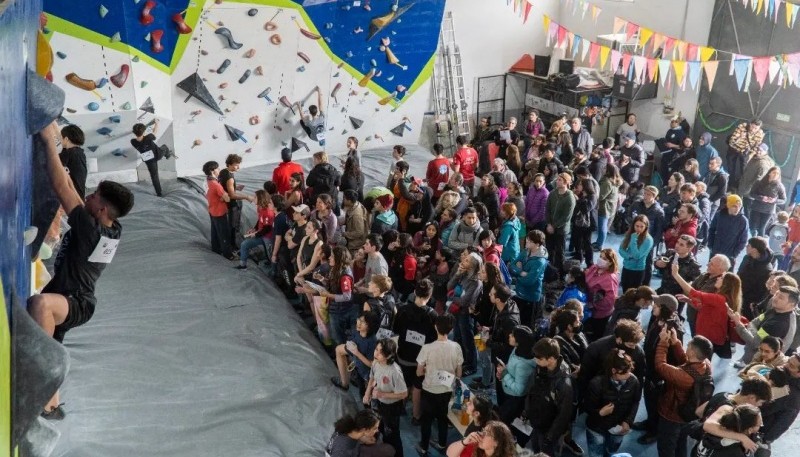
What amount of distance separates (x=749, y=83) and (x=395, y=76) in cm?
542

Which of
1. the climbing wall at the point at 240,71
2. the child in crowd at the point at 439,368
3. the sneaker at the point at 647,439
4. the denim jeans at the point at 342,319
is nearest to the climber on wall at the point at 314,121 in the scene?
the climbing wall at the point at 240,71

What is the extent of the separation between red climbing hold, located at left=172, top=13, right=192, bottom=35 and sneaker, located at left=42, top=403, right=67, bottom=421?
6.23m

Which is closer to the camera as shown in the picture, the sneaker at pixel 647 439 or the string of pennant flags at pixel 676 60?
the sneaker at pixel 647 439

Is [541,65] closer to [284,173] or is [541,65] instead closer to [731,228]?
[731,228]

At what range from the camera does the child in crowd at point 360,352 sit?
524 centimetres

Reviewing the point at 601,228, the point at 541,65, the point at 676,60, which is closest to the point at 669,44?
the point at 676,60

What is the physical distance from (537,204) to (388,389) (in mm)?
3765

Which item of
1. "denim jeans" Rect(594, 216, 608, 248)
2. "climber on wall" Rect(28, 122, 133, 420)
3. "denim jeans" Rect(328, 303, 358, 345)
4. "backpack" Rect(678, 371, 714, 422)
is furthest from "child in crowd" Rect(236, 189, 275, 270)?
"backpack" Rect(678, 371, 714, 422)

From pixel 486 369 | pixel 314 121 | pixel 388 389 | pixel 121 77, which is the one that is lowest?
pixel 486 369

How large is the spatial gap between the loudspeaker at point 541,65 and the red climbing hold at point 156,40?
6455 millimetres

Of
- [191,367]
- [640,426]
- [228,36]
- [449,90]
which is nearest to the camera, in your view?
[640,426]

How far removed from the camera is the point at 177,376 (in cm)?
568

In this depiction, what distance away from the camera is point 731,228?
7398 mm

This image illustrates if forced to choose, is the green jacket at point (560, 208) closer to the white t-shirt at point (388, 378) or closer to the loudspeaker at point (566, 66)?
the white t-shirt at point (388, 378)
